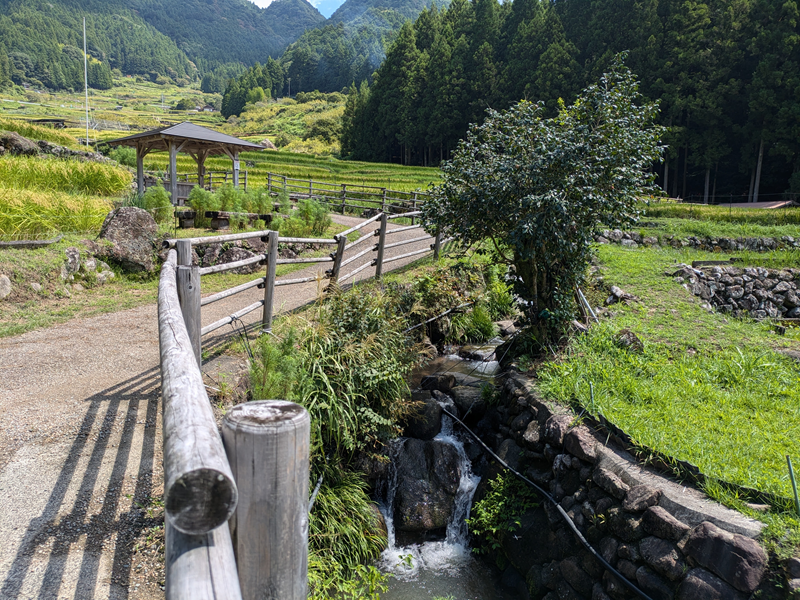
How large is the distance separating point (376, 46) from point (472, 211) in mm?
167684

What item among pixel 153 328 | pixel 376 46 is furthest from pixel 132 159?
pixel 376 46

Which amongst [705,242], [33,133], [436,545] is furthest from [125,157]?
[436,545]

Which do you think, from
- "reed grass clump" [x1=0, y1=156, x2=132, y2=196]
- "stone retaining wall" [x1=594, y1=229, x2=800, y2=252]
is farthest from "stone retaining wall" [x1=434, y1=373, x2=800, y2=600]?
"reed grass clump" [x1=0, y1=156, x2=132, y2=196]

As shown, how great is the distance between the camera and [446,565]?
15.6ft

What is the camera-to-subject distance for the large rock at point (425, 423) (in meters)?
5.74

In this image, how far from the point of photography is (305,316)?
19.0 feet

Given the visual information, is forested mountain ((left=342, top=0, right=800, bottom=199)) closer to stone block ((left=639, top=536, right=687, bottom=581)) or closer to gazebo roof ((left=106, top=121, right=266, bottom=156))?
gazebo roof ((left=106, top=121, right=266, bottom=156))

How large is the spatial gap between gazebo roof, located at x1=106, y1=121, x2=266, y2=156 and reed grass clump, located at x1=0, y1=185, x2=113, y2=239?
14.7 feet

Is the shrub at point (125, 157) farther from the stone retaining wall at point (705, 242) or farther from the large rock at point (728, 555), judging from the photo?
the large rock at point (728, 555)

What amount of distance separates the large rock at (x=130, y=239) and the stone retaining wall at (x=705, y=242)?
33.7ft

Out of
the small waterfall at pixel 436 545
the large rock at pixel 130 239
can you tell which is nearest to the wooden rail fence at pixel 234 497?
the small waterfall at pixel 436 545

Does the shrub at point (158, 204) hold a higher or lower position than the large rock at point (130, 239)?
higher

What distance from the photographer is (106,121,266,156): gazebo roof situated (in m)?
14.9

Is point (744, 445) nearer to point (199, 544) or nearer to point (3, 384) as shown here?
point (199, 544)
